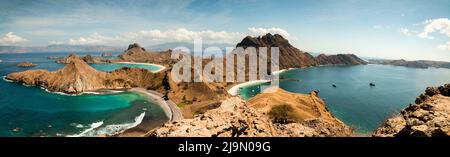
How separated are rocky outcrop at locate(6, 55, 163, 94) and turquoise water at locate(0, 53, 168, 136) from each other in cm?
886

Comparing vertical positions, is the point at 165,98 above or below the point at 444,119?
below

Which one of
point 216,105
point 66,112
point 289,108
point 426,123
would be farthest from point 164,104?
point 426,123

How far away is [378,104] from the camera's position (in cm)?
13312

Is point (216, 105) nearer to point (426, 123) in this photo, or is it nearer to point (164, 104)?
point (164, 104)

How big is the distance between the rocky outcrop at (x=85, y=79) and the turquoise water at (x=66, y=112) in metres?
8.86

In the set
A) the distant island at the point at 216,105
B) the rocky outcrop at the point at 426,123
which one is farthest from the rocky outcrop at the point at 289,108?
the rocky outcrop at the point at 426,123

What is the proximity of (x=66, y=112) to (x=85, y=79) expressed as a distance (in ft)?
144

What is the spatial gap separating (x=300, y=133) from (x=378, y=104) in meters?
126

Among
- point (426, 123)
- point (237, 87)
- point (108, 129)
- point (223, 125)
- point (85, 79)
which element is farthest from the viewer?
point (237, 87)

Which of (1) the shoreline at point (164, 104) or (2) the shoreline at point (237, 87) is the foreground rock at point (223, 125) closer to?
(1) the shoreline at point (164, 104)

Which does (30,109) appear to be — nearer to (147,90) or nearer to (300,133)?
(147,90)

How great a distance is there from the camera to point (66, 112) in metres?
99.3
